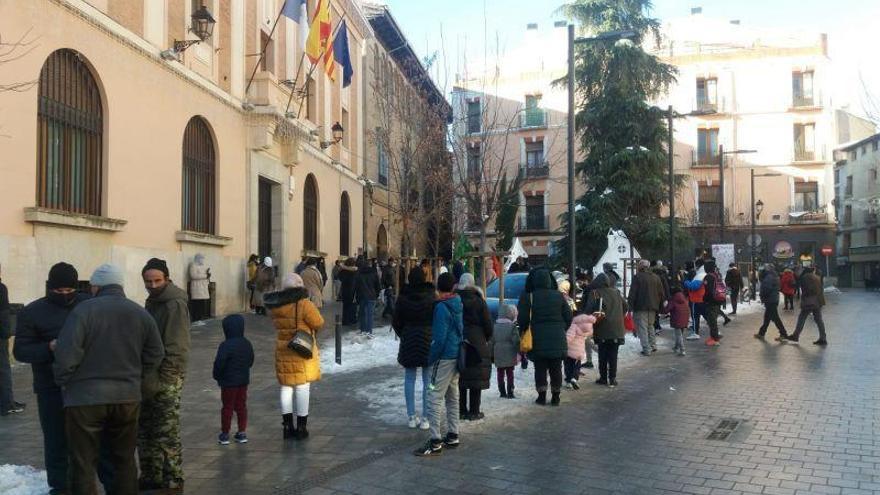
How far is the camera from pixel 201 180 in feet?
57.7

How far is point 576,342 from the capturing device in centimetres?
997

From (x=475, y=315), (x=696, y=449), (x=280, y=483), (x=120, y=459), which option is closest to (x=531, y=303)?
(x=475, y=315)

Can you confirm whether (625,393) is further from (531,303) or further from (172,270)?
(172,270)

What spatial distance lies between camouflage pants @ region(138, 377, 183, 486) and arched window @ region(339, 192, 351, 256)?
23.7m

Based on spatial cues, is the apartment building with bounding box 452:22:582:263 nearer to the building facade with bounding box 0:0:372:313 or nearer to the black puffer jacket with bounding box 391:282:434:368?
the building facade with bounding box 0:0:372:313

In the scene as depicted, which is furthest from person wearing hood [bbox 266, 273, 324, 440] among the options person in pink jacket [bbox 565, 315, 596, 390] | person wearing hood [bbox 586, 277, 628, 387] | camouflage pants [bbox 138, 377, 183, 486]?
person wearing hood [bbox 586, 277, 628, 387]

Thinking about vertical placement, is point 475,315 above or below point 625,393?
above

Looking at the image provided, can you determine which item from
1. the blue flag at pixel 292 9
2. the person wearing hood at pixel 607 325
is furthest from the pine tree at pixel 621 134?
the person wearing hood at pixel 607 325

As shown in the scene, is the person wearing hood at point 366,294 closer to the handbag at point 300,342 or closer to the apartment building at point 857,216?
the handbag at point 300,342

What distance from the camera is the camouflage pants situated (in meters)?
5.33

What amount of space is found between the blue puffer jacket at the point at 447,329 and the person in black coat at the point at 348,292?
8.69 m

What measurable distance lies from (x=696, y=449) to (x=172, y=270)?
12.2 m

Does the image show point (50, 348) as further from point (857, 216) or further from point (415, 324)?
point (857, 216)

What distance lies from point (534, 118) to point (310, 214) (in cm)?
2668
